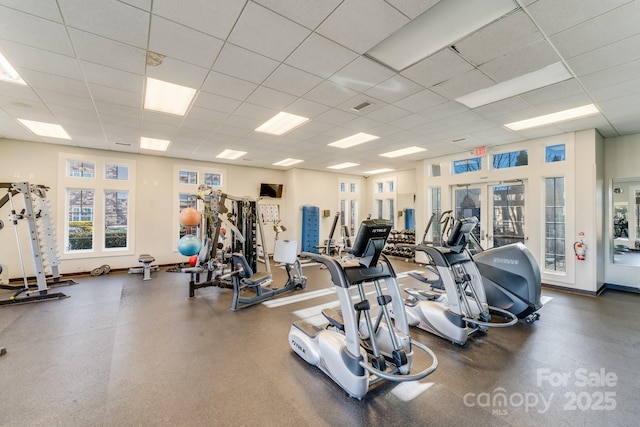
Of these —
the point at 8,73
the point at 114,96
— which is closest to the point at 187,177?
the point at 114,96

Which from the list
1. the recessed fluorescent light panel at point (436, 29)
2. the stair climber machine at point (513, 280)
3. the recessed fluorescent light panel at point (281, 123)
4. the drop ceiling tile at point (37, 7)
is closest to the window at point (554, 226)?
the stair climber machine at point (513, 280)

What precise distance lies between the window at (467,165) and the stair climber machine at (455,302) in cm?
377

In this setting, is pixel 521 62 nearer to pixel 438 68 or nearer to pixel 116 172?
pixel 438 68

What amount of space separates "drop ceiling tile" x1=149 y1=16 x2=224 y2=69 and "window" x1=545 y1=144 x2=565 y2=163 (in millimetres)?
6169

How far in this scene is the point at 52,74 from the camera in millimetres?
2945

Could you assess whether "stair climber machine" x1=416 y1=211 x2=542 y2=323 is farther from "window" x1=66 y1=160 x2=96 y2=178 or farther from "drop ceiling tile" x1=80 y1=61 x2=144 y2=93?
"window" x1=66 y1=160 x2=96 y2=178

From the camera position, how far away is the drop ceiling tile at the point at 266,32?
82.7 inches

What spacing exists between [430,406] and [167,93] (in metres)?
4.40

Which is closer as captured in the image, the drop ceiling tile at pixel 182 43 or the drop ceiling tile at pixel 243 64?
the drop ceiling tile at pixel 182 43

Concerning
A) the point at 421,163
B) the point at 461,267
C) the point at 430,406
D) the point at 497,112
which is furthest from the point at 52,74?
the point at 421,163

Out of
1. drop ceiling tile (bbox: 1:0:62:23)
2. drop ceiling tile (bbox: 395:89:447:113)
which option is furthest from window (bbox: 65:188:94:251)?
drop ceiling tile (bbox: 395:89:447:113)

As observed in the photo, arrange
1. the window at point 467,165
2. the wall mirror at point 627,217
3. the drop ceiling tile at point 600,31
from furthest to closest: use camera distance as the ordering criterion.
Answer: the window at point 467,165, the wall mirror at point 627,217, the drop ceiling tile at point 600,31

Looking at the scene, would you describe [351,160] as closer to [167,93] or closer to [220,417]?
[167,93]

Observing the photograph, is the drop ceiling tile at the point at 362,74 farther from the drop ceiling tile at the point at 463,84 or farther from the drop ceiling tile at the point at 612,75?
the drop ceiling tile at the point at 612,75
